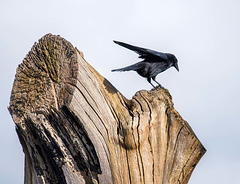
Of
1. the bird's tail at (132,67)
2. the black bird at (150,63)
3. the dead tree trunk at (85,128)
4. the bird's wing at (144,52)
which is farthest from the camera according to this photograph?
the black bird at (150,63)

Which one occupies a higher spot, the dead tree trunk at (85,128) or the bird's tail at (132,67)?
the bird's tail at (132,67)

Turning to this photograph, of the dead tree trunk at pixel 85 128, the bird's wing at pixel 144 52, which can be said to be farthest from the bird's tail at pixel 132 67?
the dead tree trunk at pixel 85 128

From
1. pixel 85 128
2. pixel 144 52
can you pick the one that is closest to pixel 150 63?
pixel 144 52

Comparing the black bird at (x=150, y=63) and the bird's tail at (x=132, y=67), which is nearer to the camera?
the bird's tail at (x=132, y=67)

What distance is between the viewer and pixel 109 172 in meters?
4.54

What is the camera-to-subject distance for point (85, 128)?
4469 mm

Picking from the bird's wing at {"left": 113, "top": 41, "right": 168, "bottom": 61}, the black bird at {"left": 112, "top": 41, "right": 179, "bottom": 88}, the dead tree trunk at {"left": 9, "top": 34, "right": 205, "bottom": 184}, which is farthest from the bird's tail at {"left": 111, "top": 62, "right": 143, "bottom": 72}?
the dead tree trunk at {"left": 9, "top": 34, "right": 205, "bottom": 184}

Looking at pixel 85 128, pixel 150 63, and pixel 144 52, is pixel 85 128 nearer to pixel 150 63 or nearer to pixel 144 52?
pixel 144 52

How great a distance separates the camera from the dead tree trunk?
177 inches

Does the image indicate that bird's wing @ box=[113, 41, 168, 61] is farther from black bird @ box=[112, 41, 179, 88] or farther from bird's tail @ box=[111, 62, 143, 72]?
bird's tail @ box=[111, 62, 143, 72]

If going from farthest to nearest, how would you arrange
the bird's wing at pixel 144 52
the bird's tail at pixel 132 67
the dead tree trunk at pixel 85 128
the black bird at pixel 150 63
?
the black bird at pixel 150 63, the bird's tail at pixel 132 67, the bird's wing at pixel 144 52, the dead tree trunk at pixel 85 128

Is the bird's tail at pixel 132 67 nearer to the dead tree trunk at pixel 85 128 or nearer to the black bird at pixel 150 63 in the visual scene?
the black bird at pixel 150 63

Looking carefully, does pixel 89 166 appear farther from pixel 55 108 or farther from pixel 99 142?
pixel 55 108

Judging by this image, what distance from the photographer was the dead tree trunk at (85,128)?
4.49 metres
